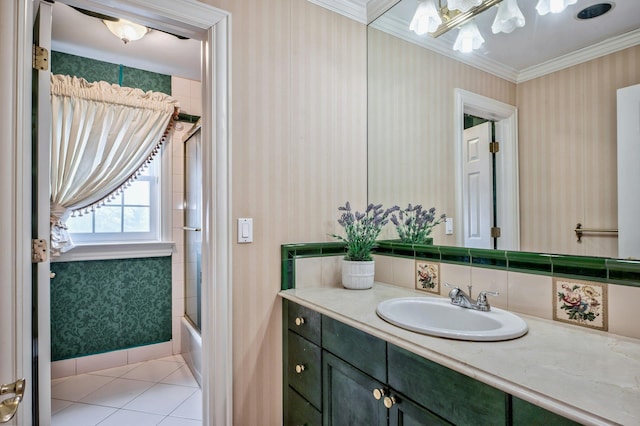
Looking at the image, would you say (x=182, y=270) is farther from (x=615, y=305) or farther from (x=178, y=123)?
(x=615, y=305)

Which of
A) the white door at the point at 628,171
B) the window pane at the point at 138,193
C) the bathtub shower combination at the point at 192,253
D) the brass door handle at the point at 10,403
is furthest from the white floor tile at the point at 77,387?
the white door at the point at 628,171

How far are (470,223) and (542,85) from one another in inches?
23.4

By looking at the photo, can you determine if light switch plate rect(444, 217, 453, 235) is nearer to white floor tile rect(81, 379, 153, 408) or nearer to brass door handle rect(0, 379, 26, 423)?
brass door handle rect(0, 379, 26, 423)

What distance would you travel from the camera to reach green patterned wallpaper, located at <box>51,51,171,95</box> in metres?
2.54

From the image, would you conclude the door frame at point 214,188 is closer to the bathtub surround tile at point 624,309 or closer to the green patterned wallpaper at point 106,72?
the bathtub surround tile at point 624,309

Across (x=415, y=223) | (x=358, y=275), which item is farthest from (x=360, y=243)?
(x=415, y=223)

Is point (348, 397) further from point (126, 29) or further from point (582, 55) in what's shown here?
point (126, 29)

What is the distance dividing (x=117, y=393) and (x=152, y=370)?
0.35m

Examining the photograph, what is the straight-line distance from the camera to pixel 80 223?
8.70 ft

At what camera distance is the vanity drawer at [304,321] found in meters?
1.36

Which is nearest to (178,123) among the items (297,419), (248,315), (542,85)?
(248,315)

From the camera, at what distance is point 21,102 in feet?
3.74

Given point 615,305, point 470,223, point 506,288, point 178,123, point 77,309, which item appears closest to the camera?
point 615,305

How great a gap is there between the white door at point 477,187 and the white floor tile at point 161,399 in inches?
80.5
